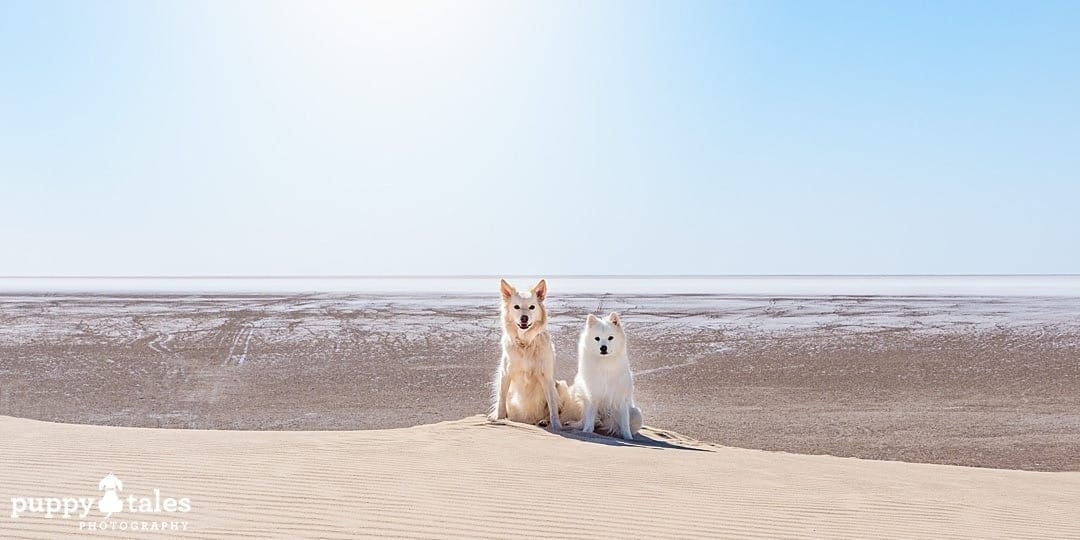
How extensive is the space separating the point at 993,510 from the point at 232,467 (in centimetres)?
543

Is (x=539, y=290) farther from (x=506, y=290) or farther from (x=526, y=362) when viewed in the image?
(x=526, y=362)

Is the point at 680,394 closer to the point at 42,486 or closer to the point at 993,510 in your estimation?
the point at 993,510

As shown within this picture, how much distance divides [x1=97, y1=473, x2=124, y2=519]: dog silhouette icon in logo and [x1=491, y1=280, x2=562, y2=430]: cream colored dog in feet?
14.2

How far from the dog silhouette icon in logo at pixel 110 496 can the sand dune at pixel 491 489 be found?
0.07m

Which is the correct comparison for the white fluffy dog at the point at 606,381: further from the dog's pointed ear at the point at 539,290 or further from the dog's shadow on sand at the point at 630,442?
the dog's pointed ear at the point at 539,290

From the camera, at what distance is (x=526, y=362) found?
27.2 feet

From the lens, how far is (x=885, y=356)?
54.9 ft

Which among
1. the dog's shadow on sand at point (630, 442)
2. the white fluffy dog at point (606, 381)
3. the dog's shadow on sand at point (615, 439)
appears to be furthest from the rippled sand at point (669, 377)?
the white fluffy dog at point (606, 381)

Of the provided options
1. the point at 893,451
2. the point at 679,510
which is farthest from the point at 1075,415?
the point at 679,510

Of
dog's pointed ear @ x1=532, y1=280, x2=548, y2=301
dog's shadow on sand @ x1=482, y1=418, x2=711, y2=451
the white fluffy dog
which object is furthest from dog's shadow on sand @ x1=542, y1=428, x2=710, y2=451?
dog's pointed ear @ x1=532, y1=280, x2=548, y2=301

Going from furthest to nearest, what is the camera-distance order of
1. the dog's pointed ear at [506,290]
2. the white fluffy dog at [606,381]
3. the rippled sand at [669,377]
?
1. the rippled sand at [669,377]
2. the dog's pointed ear at [506,290]
3. the white fluffy dog at [606,381]

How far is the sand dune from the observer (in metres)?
4.04

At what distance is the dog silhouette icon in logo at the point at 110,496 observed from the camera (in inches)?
158

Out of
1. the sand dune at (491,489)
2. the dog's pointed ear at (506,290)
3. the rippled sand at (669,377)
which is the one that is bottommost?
the rippled sand at (669,377)
